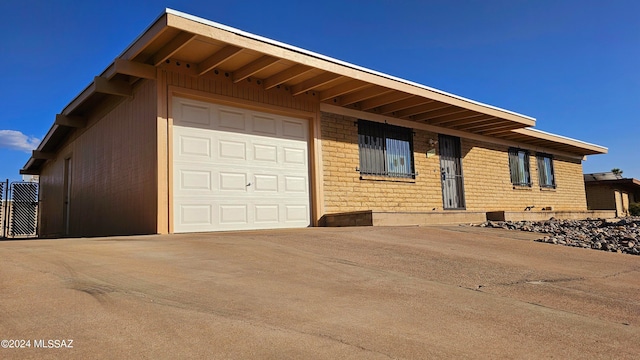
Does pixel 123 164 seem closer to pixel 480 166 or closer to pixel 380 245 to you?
pixel 380 245

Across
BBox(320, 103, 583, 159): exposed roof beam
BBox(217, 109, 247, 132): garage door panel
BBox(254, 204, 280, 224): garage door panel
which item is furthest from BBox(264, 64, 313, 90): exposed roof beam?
BBox(254, 204, 280, 224): garage door panel

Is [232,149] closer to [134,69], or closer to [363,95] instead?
[134,69]

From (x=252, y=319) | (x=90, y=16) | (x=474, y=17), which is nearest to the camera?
(x=252, y=319)

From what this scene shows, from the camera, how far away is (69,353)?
2111 millimetres

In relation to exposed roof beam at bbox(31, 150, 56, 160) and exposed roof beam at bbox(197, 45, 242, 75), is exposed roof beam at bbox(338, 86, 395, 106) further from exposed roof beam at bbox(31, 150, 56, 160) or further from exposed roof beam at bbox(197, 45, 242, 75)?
exposed roof beam at bbox(31, 150, 56, 160)

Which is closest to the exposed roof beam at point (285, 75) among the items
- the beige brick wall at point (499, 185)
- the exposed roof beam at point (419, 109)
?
the exposed roof beam at point (419, 109)

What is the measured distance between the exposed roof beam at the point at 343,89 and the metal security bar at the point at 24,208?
1694 centimetres

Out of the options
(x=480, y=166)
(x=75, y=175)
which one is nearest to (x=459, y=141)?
(x=480, y=166)

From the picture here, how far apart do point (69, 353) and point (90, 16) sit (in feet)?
34.3

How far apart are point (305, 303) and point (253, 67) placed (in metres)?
6.20

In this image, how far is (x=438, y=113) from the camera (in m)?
12.3

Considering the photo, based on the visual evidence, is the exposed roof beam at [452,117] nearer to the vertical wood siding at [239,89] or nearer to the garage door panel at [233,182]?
the vertical wood siding at [239,89]

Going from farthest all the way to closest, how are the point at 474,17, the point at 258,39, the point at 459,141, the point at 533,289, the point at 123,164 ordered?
the point at 459,141
the point at 474,17
the point at 123,164
the point at 258,39
the point at 533,289

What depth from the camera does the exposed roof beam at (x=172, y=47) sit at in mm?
7230
